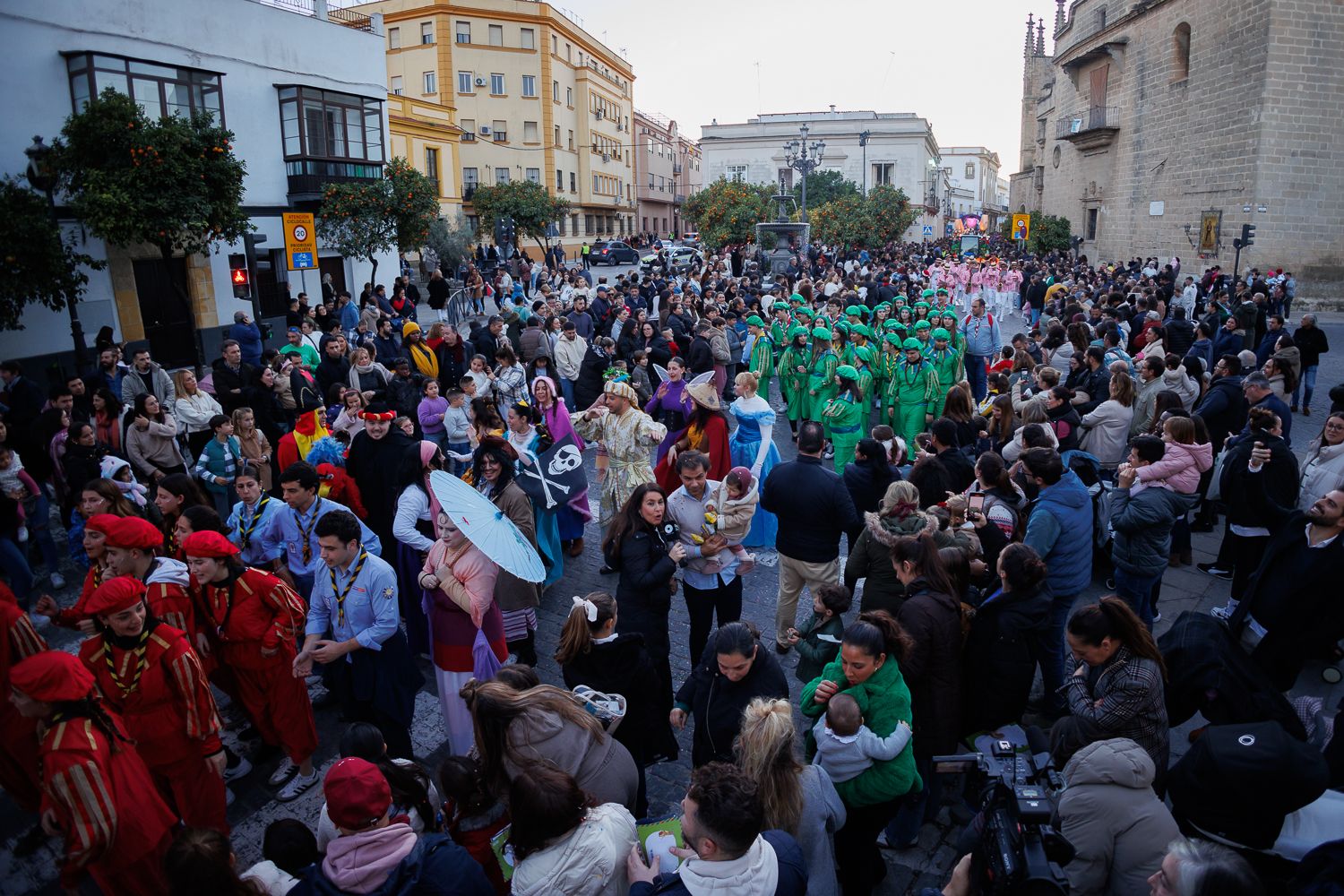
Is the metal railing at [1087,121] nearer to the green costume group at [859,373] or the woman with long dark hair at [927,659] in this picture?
the green costume group at [859,373]

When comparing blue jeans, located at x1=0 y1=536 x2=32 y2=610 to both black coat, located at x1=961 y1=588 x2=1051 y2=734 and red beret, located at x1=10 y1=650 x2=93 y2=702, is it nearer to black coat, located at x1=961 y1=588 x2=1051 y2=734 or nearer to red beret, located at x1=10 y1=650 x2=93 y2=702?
red beret, located at x1=10 y1=650 x2=93 y2=702

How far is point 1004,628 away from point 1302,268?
2776 cm

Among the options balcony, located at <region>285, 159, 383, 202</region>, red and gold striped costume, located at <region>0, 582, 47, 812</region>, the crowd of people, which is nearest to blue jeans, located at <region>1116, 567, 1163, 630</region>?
the crowd of people

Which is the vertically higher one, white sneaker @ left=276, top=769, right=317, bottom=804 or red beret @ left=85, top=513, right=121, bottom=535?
red beret @ left=85, top=513, right=121, bottom=535

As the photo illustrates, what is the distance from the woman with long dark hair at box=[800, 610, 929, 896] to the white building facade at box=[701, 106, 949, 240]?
72.0 metres

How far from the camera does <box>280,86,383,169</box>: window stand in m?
22.0

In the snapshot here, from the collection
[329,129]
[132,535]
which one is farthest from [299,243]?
[132,535]

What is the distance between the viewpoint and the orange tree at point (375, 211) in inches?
842

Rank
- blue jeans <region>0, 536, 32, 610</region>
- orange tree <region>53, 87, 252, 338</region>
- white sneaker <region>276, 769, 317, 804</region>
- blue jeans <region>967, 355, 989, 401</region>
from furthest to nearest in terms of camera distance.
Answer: orange tree <region>53, 87, 252, 338</region>, blue jeans <region>967, 355, 989, 401</region>, blue jeans <region>0, 536, 32, 610</region>, white sneaker <region>276, 769, 317, 804</region>

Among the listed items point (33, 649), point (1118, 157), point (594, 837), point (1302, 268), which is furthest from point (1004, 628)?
point (1118, 157)

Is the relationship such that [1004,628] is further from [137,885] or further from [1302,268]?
[1302,268]

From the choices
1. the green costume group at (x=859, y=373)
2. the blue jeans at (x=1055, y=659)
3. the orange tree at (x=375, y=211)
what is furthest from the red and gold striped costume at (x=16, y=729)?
the orange tree at (x=375, y=211)

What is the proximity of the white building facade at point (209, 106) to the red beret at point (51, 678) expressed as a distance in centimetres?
1576

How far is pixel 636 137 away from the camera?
69062mm
